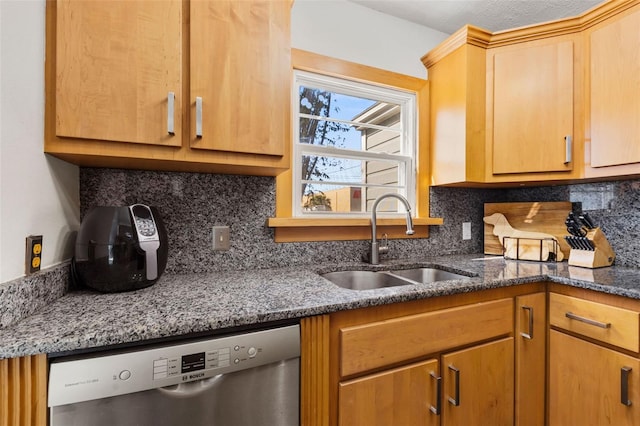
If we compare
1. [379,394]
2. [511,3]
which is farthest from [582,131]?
[379,394]

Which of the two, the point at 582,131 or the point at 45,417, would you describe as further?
the point at 582,131

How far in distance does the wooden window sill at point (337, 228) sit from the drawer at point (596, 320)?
0.71m

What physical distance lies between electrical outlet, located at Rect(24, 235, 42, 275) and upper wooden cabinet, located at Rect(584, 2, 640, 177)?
225cm

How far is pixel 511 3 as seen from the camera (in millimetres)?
1652

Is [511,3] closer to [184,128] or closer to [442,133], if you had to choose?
[442,133]

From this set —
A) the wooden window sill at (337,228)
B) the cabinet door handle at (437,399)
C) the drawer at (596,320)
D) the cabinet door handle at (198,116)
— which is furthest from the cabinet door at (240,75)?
the drawer at (596,320)

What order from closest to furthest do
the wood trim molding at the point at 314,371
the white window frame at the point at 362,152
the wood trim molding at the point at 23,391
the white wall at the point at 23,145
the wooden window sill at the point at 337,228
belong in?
the wood trim molding at the point at 23,391 → the white wall at the point at 23,145 → the wood trim molding at the point at 314,371 → the wooden window sill at the point at 337,228 → the white window frame at the point at 362,152

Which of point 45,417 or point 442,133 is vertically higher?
point 442,133

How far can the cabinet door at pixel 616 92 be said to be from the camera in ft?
4.27

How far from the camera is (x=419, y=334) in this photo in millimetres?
1030

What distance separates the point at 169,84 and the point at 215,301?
0.72 m

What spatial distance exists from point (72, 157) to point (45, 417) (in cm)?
75

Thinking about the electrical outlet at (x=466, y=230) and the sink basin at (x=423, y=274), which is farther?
the electrical outlet at (x=466, y=230)

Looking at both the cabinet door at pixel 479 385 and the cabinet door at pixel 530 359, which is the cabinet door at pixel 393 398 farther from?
the cabinet door at pixel 530 359
